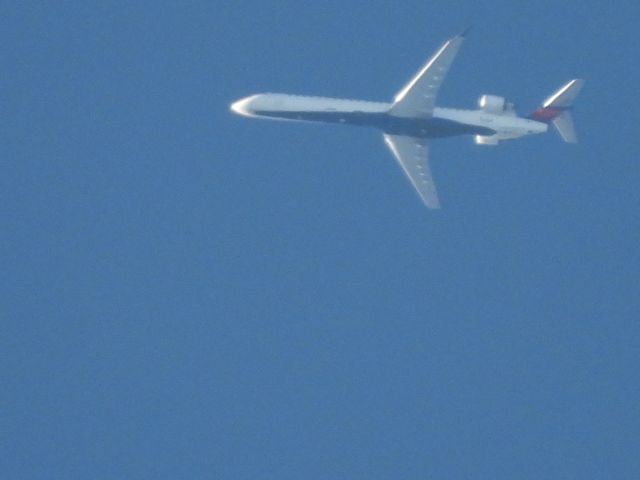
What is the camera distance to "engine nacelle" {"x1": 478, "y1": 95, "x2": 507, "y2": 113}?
213 feet

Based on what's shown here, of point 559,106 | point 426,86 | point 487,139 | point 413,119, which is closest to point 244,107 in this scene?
point 413,119

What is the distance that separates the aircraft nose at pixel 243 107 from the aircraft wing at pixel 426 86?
7.80 m

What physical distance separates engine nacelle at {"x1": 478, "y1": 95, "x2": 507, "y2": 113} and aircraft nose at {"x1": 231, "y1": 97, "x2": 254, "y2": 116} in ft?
41.4

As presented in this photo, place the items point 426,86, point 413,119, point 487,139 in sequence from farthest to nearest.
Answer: point 487,139 < point 413,119 < point 426,86

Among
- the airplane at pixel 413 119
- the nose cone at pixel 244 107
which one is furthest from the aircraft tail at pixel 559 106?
the nose cone at pixel 244 107

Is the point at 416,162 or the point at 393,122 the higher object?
the point at 393,122

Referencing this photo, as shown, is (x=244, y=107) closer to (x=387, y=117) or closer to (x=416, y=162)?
(x=387, y=117)

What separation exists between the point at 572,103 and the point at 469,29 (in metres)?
10.9

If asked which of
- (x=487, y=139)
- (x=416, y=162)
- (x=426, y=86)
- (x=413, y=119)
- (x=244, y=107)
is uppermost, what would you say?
(x=244, y=107)

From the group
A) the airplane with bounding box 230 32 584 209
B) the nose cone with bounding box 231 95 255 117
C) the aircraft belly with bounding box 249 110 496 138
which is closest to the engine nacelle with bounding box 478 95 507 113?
the airplane with bounding box 230 32 584 209

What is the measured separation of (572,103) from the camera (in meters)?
66.4

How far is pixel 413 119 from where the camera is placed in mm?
63000

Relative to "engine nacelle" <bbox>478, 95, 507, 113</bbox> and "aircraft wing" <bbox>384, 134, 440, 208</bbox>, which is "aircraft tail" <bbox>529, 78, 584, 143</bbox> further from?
"aircraft wing" <bbox>384, 134, 440, 208</bbox>

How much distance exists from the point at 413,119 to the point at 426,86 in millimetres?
2334
